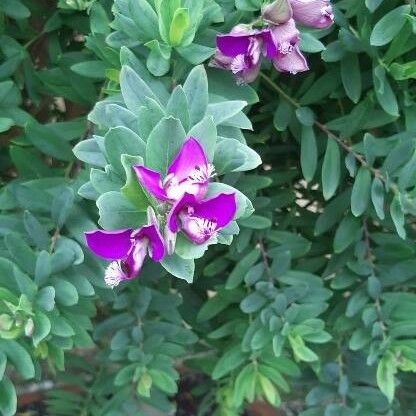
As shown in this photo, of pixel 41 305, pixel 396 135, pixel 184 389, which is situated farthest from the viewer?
pixel 184 389

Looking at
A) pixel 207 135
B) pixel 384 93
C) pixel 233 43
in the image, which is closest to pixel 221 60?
pixel 233 43

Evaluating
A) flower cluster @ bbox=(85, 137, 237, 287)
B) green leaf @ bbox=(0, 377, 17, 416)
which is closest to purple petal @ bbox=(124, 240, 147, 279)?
flower cluster @ bbox=(85, 137, 237, 287)

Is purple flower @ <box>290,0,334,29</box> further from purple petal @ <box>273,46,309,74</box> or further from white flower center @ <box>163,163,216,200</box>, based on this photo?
white flower center @ <box>163,163,216,200</box>

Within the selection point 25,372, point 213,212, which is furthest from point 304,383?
point 213,212

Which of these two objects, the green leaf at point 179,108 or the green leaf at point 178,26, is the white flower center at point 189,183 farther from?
the green leaf at point 178,26

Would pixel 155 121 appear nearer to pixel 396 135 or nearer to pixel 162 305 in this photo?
pixel 396 135
